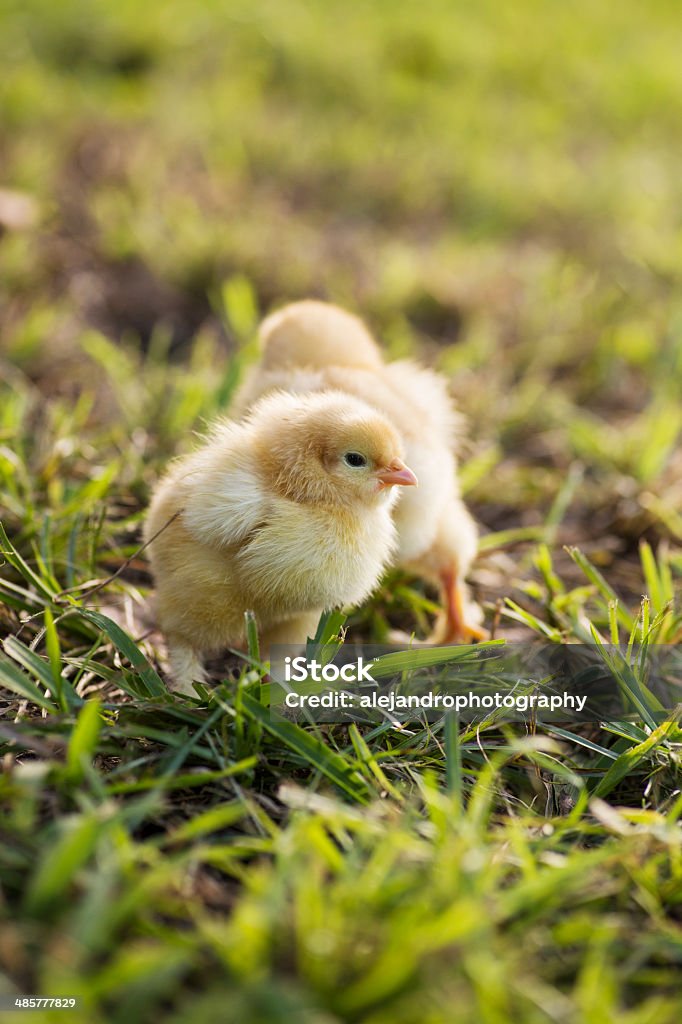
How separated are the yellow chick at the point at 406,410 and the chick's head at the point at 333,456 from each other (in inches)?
10.9

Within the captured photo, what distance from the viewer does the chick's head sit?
2.03 meters

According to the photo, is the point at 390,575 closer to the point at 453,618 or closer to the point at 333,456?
the point at 453,618

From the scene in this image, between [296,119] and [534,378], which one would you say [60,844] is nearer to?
[534,378]

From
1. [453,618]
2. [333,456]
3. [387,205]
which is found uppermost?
[333,456]

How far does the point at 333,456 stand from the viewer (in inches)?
81.3

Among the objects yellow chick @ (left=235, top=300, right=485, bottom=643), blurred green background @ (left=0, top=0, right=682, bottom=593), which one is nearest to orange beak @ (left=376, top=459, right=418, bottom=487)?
yellow chick @ (left=235, top=300, right=485, bottom=643)

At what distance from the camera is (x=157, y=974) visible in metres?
1.27

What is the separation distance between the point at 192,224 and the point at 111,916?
12.6 feet

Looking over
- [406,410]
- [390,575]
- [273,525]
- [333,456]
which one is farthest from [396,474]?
[390,575]

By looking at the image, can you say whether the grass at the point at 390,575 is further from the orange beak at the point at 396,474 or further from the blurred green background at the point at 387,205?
the orange beak at the point at 396,474

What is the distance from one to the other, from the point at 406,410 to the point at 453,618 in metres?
0.65

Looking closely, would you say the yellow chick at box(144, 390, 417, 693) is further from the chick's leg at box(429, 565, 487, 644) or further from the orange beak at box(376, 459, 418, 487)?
the chick's leg at box(429, 565, 487, 644)

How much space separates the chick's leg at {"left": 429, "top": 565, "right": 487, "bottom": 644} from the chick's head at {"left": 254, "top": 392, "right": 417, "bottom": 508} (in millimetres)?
564

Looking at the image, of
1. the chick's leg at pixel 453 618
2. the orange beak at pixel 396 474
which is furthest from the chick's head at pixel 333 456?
the chick's leg at pixel 453 618
